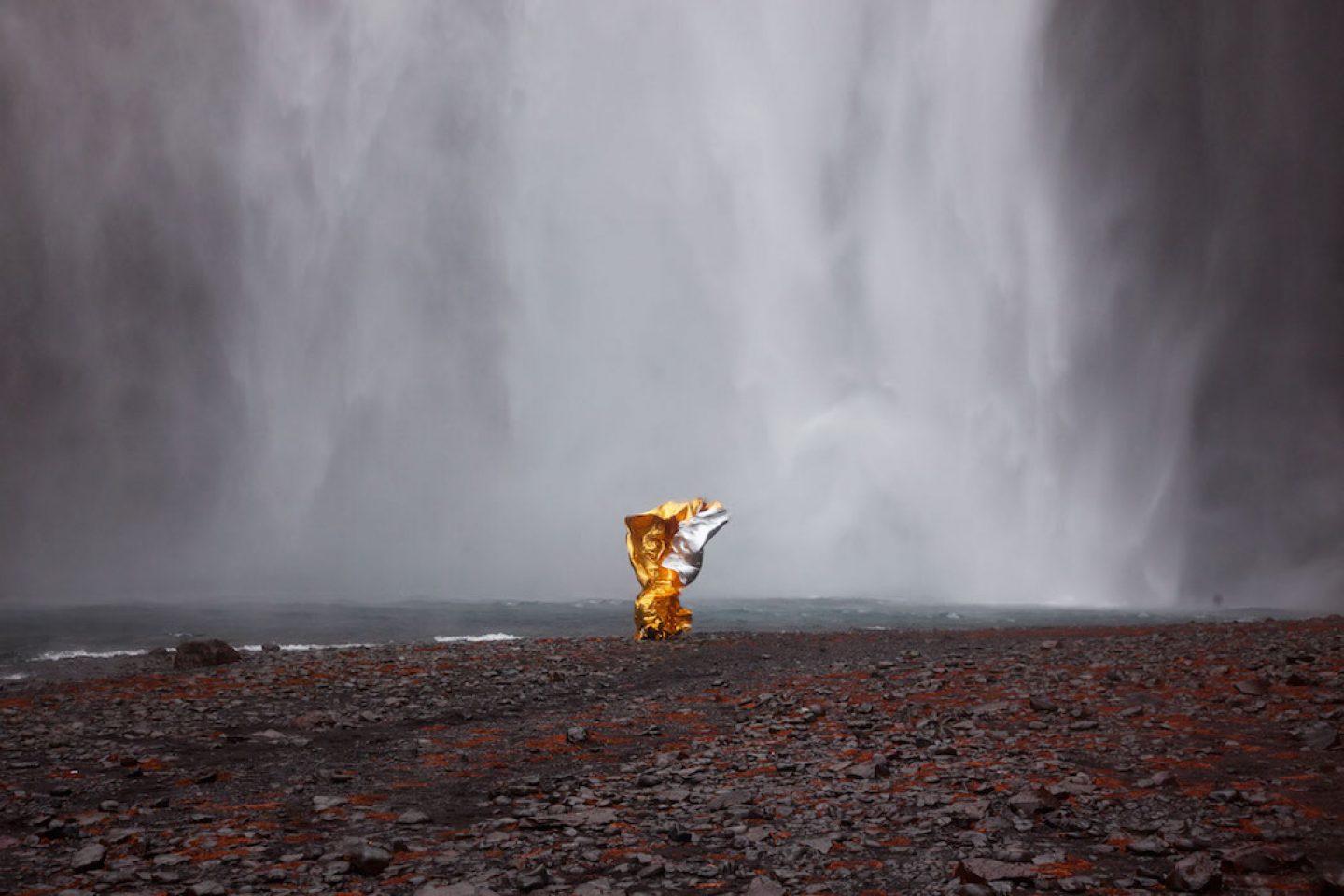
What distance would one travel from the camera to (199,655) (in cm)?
1778

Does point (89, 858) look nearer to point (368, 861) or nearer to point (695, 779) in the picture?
point (368, 861)

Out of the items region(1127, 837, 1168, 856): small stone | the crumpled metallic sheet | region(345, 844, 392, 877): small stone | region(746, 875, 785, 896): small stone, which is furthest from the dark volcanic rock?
region(1127, 837, 1168, 856): small stone

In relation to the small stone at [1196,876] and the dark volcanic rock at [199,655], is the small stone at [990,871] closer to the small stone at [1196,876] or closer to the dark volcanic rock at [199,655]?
the small stone at [1196,876]

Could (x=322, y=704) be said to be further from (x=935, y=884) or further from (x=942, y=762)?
(x=935, y=884)

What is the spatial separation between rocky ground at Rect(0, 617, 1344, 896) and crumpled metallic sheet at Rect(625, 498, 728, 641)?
6204 millimetres

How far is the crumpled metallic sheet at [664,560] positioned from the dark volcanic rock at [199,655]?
1006cm

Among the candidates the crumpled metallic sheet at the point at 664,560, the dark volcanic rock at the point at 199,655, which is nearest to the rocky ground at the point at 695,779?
the dark volcanic rock at the point at 199,655

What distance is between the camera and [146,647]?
1141 inches

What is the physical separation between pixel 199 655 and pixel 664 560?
37.5 ft

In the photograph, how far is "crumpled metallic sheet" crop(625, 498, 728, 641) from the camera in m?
21.5

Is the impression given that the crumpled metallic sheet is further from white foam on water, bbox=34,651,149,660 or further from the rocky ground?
white foam on water, bbox=34,651,149,660

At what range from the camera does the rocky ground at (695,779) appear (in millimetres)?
5703

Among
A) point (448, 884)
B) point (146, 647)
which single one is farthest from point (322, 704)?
point (146, 647)

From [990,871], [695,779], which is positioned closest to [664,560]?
[695,779]
